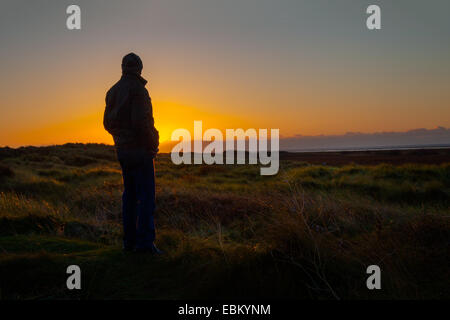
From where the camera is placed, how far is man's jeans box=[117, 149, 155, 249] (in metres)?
3.67

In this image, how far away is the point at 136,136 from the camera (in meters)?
3.64

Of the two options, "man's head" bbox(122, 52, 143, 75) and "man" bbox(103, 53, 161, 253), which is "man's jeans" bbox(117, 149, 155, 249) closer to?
"man" bbox(103, 53, 161, 253)

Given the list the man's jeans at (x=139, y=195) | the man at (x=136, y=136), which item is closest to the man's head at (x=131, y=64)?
the man at (x=136, y=136)

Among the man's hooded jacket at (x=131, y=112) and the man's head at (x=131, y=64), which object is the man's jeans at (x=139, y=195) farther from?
the man's head at (x=131, y=64)

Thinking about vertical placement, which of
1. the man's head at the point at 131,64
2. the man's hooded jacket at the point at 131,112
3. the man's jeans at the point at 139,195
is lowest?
the man's jeans at the point at 139,195

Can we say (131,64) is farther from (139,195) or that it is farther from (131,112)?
(139,195)

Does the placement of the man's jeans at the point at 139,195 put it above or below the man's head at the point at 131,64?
below

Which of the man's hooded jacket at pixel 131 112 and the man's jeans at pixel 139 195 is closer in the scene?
the man's hooded jacket at pixel 131 112

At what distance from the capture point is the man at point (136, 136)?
11.7ft

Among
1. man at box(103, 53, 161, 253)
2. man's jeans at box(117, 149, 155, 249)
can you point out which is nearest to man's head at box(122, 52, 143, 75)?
man at box(103, 53, 161, 253)

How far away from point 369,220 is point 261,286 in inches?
184

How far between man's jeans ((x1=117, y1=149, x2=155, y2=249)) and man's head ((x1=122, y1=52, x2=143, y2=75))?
37.6 inches
